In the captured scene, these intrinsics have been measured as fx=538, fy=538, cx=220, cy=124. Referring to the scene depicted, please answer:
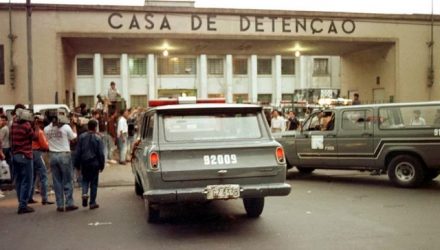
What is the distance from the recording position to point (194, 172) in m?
7.63

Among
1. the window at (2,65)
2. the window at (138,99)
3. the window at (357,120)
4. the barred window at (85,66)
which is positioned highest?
the barred window at (85,66)

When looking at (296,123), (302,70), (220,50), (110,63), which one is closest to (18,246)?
(296,123)

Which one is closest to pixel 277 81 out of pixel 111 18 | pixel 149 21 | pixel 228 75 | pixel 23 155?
pixel 228 75

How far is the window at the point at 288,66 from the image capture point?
58812 mm

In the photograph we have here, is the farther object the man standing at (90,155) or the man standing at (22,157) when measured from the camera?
the man standing at (90,155)

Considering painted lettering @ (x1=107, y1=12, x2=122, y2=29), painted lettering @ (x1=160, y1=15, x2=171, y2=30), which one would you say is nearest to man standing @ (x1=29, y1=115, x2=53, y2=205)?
painted lettering @ (x1=107, y1=12, x2=122, y2=29)

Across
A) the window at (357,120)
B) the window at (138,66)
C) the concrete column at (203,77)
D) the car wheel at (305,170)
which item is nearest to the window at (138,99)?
the window at (138,66)

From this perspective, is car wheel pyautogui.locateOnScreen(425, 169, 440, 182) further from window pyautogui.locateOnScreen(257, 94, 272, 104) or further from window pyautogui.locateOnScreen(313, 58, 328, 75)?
window pyautogui.locateOnScreen(313, 58, 328, 75)

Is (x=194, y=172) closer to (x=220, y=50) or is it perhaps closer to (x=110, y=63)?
(x=220, y=50)

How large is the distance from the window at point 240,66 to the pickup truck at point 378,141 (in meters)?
44.1

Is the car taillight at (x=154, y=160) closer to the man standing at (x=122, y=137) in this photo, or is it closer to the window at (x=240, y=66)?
the man standing at (x=122, y=137)

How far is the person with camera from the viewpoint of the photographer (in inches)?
381

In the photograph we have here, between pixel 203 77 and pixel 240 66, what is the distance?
15.0 ft

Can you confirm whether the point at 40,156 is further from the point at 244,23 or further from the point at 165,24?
the point at 244,23
